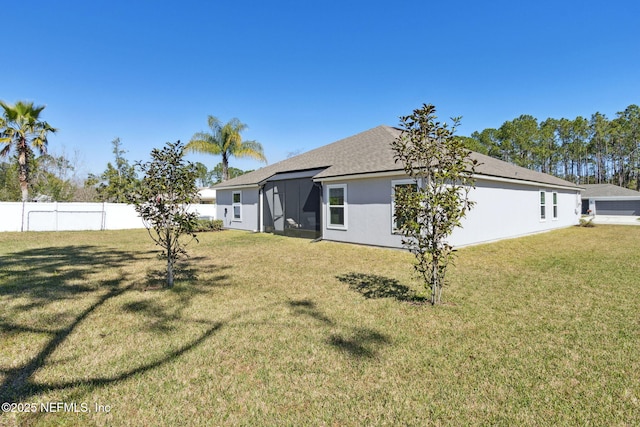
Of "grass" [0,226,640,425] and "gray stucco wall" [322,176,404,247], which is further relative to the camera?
"gray stucco wall" [322,176,404,247]

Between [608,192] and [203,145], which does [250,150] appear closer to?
[203,145]

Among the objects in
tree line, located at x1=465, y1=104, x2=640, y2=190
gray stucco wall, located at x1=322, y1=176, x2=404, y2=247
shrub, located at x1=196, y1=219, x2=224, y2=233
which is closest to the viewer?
gray stucco wall, located at x1=322, y1=176, x2=404, y2=247

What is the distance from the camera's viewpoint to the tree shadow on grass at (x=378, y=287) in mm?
5388

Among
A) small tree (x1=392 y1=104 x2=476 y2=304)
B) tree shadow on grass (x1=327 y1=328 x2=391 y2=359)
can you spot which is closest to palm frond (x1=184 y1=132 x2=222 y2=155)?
small tree (x1=392 y1=104 x2=476 y2=304)

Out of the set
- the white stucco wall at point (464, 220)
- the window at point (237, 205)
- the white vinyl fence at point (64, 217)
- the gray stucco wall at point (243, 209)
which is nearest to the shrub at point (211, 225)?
the gray stucco wall at point (243, 209)

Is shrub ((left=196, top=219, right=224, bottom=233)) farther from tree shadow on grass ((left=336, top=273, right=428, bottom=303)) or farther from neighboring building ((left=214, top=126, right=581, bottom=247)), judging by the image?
tree shadow on grass ((left=336, top=273, right=428, bottom=303))

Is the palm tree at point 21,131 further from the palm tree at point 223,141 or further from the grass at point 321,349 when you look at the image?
the grass at point 321,349

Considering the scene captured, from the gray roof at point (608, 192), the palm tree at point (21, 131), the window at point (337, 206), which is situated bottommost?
the window at point (337, 206)

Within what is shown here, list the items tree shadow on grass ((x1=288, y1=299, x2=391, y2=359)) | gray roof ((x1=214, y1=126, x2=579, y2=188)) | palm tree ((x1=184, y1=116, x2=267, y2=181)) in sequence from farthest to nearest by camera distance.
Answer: palm tree ((x1=184, y1=116, x2=267, y2=181)) → gray roof ((x1=214, y1=126, x2=579, y2=188)) → tree shadow on grass ((x1=288, y1=299, x2=391, y2=359))

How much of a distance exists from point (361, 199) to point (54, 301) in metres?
9.04

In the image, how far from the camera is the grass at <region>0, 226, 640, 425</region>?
2.44 metres

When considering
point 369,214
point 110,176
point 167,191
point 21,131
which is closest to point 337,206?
point 369,214

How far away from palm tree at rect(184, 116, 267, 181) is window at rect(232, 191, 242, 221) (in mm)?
8018

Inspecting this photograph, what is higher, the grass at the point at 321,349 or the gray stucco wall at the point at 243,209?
the gray stucco wall at the point at 243,209
